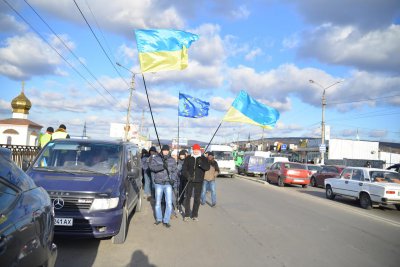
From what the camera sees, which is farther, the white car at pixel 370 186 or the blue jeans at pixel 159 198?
the white car at pixel 370 186

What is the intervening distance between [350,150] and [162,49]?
185 ft

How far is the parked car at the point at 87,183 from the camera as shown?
624 cm

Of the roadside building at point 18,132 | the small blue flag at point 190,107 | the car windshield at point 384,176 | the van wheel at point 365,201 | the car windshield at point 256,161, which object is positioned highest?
the small blue flag at point 190,107

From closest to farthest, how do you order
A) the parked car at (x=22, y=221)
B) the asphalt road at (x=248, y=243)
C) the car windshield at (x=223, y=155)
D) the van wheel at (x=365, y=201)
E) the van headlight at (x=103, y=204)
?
the parked car at (x=22, y=221), the asphalt road at (x=248, y=243), the van headlight at (x=103, y=204), the van wheel at (x=365, y=201), the car windshield at (x=223, y=155)

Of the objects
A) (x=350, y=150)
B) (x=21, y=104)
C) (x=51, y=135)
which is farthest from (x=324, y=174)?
(x=350, y=150)

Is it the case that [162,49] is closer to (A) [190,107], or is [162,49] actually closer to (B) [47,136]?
(B) [47,136]

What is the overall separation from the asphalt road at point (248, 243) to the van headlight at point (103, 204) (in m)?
0.70

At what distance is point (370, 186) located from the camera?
47.3ft

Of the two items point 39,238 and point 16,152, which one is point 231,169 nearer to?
point 16,152

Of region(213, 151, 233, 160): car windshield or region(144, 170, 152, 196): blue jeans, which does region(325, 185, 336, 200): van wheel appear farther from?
region(213, 151, 233, 160): car windshield

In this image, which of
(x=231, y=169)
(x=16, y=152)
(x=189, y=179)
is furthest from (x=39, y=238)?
(x=231, y=169)

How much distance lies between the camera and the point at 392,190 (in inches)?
531

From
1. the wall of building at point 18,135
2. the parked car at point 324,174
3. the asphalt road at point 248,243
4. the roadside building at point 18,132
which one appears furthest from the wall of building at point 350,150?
the asphalt road at point 248,243

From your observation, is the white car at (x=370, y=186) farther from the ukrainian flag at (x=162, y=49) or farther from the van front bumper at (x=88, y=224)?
the van front bumper at (x=88, y=224)
